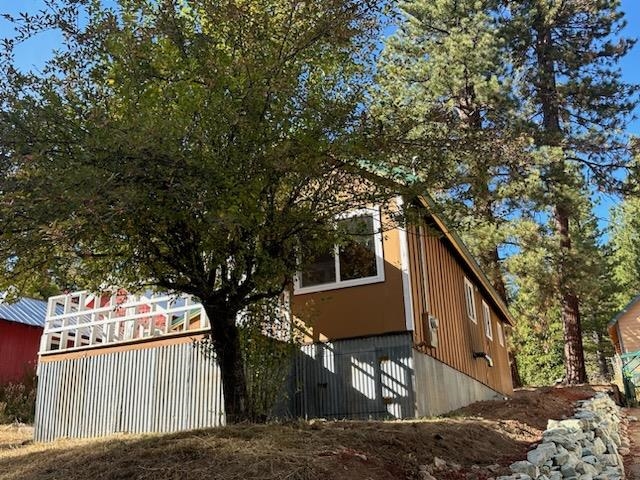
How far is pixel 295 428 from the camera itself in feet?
19.2

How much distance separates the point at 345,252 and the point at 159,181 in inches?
173

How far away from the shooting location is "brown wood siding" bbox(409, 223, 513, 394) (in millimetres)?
9070

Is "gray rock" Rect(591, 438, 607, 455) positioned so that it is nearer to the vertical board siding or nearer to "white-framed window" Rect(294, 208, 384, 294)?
the vertical board siding

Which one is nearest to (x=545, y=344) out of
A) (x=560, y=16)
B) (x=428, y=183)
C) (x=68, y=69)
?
(x=560, y=16)

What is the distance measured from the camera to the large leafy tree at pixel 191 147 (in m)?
4.67

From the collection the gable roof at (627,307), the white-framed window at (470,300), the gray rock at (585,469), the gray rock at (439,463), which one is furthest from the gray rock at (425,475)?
the gable roof at (627,307)

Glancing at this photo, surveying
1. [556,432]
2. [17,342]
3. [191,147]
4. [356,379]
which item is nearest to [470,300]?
[356,379]

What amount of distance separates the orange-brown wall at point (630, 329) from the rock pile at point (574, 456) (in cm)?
2154

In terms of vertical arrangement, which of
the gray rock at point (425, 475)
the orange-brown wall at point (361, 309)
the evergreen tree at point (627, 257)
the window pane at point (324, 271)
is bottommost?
the gray rock at point (425, 475)

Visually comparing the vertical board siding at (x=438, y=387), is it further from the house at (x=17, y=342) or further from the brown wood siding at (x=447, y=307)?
the house at (x=17, y=342)

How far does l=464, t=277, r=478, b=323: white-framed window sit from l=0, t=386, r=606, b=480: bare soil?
20.0 feet

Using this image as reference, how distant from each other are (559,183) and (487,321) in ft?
15.2

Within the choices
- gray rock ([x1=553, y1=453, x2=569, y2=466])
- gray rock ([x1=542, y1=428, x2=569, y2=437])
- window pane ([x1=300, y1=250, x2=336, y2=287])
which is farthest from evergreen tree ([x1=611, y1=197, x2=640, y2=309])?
gray rock ([x1=553, y1=453, x2=569, y2=466])

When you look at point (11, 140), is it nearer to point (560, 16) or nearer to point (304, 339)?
point (304, 339)
